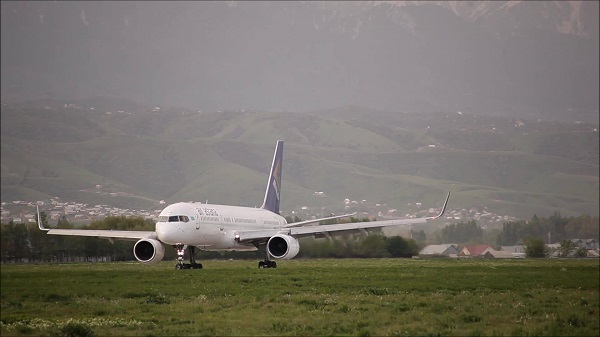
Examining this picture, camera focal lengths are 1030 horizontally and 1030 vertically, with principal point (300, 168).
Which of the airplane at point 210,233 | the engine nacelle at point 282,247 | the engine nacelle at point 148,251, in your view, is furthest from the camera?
the engine nacelle at point 282,247

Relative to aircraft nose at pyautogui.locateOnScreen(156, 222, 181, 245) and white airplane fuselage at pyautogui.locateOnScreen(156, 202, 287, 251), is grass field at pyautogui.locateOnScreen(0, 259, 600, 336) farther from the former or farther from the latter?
white airplane fuselage at pyautogui.locateOnScreen(156, 202, 287, 251)

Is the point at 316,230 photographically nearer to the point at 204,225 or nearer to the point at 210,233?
the point at 210,233

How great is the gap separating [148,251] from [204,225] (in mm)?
3001

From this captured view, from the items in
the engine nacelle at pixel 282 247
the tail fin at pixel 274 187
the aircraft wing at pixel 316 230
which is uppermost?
the tail fin at pixel 274 187

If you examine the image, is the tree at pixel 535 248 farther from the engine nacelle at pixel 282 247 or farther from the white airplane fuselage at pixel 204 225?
the engine nacelle at pixel 282 247

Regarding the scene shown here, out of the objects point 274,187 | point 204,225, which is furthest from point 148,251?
point 274,187

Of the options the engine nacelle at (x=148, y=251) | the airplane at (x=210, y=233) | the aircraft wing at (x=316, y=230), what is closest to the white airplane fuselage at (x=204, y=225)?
the airplane at (x=210, y=233)

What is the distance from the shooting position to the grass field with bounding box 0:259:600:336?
23047mm

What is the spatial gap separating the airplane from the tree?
28649mm

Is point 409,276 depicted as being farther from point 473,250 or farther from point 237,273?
point 473,250

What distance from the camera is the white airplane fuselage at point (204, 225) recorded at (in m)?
47.9

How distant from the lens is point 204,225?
49.4 metres

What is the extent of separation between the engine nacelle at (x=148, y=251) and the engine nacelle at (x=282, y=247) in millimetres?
5511

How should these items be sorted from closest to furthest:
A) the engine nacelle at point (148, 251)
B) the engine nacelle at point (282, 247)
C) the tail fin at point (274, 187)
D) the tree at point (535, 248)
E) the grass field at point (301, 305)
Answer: the grass field at point (301, 305), the engine nacelle at point (148, 251), the engine nacelle at point (282, 247), the tail fin at point (274, 187), the tree at point (535, 248)
